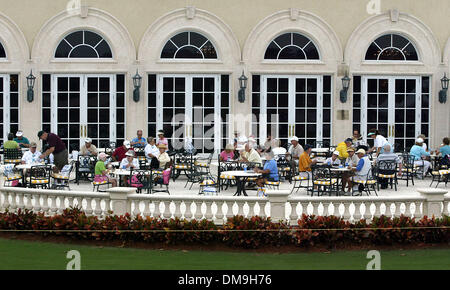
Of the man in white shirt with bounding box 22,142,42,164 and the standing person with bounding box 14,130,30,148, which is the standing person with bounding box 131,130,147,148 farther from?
the man in white shirt with bounding box 22,142,42,164

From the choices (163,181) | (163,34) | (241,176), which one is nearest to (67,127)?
(163,34)

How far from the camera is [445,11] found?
2953 centimetres

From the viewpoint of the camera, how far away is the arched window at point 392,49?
97.2ft

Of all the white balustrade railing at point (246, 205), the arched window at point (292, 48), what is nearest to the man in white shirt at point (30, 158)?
the white balustrade railing at point (246, 205)

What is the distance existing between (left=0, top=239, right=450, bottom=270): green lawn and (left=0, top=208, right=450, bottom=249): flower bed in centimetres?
29

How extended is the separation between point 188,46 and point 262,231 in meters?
16.1

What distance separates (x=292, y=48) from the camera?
96.3 ft

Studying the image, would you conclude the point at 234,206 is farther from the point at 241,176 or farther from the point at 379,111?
the point at 379,111

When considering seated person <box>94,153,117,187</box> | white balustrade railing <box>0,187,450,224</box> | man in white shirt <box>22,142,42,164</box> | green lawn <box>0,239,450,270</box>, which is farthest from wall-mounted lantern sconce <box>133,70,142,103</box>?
green lawn <box>0,239,450,270</box>

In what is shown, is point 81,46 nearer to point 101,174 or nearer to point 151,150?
point 151,150

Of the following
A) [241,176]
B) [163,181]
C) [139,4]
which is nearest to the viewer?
[241,176]

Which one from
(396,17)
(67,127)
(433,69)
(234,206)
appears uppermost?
(396,17)

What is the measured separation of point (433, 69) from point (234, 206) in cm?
1748

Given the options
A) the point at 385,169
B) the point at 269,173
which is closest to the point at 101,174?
the point at 269,173
